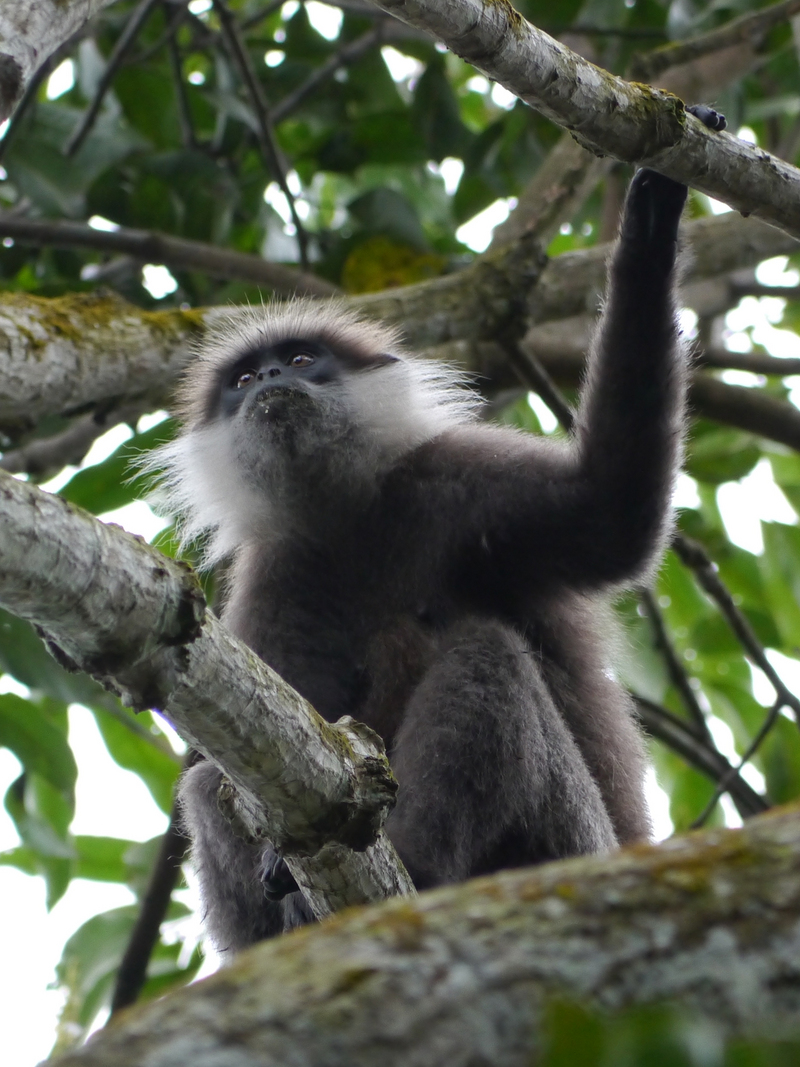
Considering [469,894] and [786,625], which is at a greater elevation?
[786,625]

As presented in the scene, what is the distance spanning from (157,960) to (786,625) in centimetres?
326

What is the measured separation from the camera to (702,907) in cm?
112

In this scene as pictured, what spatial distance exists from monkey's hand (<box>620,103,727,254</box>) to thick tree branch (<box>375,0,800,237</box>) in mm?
438

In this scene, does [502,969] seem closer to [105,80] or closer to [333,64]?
[105,80]

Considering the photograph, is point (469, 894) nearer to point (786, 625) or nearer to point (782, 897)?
point (782, 897)

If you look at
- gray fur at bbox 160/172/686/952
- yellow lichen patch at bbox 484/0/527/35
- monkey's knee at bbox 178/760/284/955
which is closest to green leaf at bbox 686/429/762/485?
gray fur at bbox 160/172/686/952

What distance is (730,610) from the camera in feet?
16.3

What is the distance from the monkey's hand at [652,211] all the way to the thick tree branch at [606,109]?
0.44 meters

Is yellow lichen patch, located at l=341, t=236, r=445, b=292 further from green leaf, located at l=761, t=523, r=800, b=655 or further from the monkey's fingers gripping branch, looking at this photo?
the monkey's fingers gripping branch

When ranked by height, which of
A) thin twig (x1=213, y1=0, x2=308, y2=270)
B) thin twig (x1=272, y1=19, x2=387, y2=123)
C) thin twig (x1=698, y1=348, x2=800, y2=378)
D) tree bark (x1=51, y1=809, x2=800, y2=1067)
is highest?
thin twig (x1=272, y1=19, x2=387, y2=123)

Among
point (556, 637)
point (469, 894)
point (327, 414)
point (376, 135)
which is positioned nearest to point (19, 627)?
point (327, 414)

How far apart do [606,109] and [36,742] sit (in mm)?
3033

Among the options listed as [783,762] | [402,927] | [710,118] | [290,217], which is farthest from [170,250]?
[402,927]

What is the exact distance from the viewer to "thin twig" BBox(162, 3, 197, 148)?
5.62m
